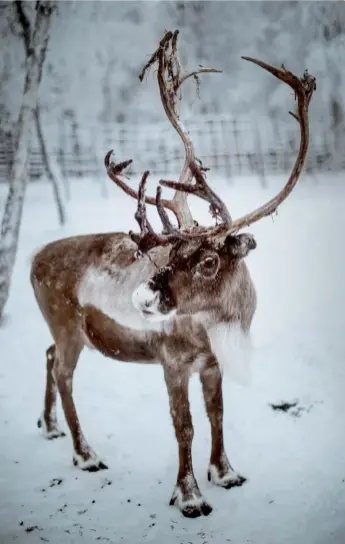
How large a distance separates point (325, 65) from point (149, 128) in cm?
68

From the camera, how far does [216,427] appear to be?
168 centimetres

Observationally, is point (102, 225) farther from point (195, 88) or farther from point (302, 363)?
point (302, 363)

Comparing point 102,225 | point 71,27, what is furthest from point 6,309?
point 71,27

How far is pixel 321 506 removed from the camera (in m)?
1.60

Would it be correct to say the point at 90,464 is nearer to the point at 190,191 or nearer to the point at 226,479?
the point at 226,479

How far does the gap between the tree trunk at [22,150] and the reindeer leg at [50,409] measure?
26 centimetres

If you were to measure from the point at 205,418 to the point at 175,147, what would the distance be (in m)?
0.98

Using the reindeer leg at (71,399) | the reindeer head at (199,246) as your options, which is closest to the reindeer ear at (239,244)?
the reindeer head at (199,246)

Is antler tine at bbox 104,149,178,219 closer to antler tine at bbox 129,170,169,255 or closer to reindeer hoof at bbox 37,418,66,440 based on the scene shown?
antler tine at bbox 129,170,169,255

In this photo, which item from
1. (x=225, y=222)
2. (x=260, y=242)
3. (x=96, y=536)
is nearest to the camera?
(x=225, y=222)

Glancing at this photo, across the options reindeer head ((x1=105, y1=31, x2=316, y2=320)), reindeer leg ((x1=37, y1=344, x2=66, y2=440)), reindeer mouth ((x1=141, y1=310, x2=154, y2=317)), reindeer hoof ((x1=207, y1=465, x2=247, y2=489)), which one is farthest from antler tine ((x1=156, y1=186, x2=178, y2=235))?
reindeer hoof ((x1=207, y1=465, x2=247, y2=489))

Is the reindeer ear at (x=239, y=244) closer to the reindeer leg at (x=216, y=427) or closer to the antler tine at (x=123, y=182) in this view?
the antler tine at (x=123, y=182)

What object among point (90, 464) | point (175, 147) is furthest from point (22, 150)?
point (90, 464)

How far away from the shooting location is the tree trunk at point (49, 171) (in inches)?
72.2
